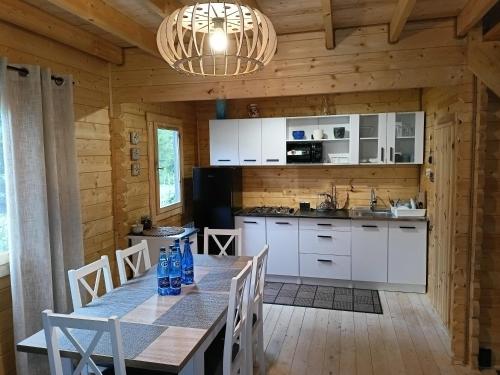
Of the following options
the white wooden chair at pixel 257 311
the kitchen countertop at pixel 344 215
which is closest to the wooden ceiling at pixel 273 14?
the white wooden chair at pixel 257 311

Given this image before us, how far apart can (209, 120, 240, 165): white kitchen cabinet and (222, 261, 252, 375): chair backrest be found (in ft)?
9.24

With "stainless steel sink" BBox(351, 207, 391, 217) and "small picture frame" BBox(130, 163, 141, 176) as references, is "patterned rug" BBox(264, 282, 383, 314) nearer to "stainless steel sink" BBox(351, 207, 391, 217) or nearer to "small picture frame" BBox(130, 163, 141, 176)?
"stainless steel sink" BBox(351, 207, 391, 217)

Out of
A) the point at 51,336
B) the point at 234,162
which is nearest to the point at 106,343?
the point at 51,336

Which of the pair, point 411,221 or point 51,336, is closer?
point 51,336

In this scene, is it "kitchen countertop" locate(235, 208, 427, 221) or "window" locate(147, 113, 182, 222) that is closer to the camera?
"kitchen countertop" locate(235, 208, 427, 221)

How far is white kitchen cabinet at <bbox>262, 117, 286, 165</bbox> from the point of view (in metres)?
4.72

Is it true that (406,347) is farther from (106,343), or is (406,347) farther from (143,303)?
(106,343)

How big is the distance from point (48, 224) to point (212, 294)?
4.28ft

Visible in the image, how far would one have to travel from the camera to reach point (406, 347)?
123 inches

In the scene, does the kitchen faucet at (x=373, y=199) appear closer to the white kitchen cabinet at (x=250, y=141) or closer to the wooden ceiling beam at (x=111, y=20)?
the white kitchen cabinet at (x=250, y=141)

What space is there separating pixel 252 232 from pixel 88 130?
7.35 feet

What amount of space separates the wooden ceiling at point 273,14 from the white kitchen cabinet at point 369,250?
81.4 inches

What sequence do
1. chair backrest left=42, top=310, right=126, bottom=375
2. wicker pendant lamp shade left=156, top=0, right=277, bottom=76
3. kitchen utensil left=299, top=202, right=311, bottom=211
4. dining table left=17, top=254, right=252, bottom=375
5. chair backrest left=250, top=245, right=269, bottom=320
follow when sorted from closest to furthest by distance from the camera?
1. chair backrest left=42, top=310, right=126, bottom=375
2. dining table left=17, top=254, right=252, bottom=375
3. wicker pendant lamp shade left=156, top=0, right=277, bottom=76
4. chair backrest left=250, top=245, right=269, bottom=320
5. kitchen utensil left=299, top=202, right=311, bottom=211

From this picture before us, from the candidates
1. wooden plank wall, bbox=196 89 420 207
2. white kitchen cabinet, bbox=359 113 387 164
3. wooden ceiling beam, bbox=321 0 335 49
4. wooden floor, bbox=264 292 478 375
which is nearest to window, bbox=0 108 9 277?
wooden floor, bbox=264 292 478 375
